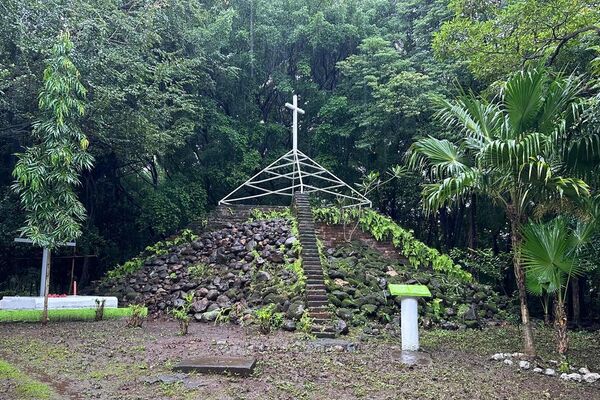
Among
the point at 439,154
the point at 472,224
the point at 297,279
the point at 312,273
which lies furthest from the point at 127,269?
the point at 472,224

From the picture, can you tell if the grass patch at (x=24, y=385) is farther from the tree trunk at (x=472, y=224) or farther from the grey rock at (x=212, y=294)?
the tree trunk at (x=472, y=224)

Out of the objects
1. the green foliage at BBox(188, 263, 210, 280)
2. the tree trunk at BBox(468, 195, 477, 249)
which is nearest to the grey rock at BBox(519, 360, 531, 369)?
the green foliage at BBox(188, 263, 210, 280)

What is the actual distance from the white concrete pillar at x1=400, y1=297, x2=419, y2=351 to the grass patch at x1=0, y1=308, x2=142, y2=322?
22.2 ft

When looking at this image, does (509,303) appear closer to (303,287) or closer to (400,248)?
(400,248)

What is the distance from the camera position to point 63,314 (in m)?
10.8

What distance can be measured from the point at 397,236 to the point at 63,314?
345 inches

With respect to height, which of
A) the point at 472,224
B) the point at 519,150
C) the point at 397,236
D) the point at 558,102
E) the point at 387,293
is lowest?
the point at 387,293

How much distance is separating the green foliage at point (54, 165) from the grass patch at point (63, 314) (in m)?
1.66

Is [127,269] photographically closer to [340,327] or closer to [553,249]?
[340,327]

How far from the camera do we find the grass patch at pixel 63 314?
10.3 meters

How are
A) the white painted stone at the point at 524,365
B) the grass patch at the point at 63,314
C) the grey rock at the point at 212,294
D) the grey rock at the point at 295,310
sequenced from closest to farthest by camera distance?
the white painted stone at the point at 524,365
the grey rock at the point at 295,310
the grass patch at the point at 63,314
the grey rock at the point at 212,294

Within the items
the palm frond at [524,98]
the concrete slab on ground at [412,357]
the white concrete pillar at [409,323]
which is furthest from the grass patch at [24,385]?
the palm frond at [524,98]

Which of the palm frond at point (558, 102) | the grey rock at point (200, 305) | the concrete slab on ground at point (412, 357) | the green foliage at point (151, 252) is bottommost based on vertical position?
the concrete slab on ground at point (412, 357)

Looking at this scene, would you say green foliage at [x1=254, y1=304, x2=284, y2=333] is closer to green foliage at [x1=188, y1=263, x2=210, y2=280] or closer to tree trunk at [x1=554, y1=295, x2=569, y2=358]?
green foliage at [x1=188, y1=263, x2=210, y2=280]
